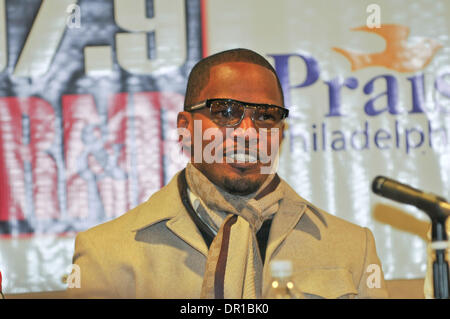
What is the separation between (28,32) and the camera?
2.35m

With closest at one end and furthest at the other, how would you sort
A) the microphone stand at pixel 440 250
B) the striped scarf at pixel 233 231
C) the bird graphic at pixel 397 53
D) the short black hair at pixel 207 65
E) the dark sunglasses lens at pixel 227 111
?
the microphone stand at pixel 440 250 < the striped scarf at pixel 233 231 < the dark sunglasses lens at pixel 227 111 < the short black hair at pixel 207 65 < the bird graphic at pixel 397 53

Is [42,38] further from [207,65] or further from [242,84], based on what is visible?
[242,84]

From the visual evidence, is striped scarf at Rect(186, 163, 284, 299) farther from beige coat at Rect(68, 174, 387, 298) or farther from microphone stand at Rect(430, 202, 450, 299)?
microphone stand at Rect(430, 202, 450, 299)

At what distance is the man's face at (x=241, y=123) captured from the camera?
5.75 ft

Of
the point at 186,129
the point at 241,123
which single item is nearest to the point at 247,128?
the point at 241,123

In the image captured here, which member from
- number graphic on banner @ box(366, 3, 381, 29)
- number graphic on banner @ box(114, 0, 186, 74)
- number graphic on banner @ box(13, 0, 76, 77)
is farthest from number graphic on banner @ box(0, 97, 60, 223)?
number graphic on banner @ box(366, 3, 381, 29)

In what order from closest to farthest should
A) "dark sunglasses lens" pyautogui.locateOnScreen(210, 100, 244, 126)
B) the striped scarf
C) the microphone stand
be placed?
1. the microphone stand
2. the striped scarf
3. "dark sunglasses lens" pyautogui.locateOnScreen(210, 100, 244, 126)

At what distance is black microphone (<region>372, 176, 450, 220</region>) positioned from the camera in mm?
1133

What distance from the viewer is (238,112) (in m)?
1.73

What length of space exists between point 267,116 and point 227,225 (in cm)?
35

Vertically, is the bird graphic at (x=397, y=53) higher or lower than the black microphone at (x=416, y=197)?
higher

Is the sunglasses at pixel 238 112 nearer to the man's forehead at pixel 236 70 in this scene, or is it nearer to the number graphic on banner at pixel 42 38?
the man's forehead at pixel 236 70

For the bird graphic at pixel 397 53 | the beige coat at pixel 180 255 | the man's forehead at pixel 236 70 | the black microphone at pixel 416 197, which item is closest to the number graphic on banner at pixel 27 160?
the beige coat at pixel 180 255

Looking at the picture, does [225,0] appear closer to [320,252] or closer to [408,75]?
[408,75]
